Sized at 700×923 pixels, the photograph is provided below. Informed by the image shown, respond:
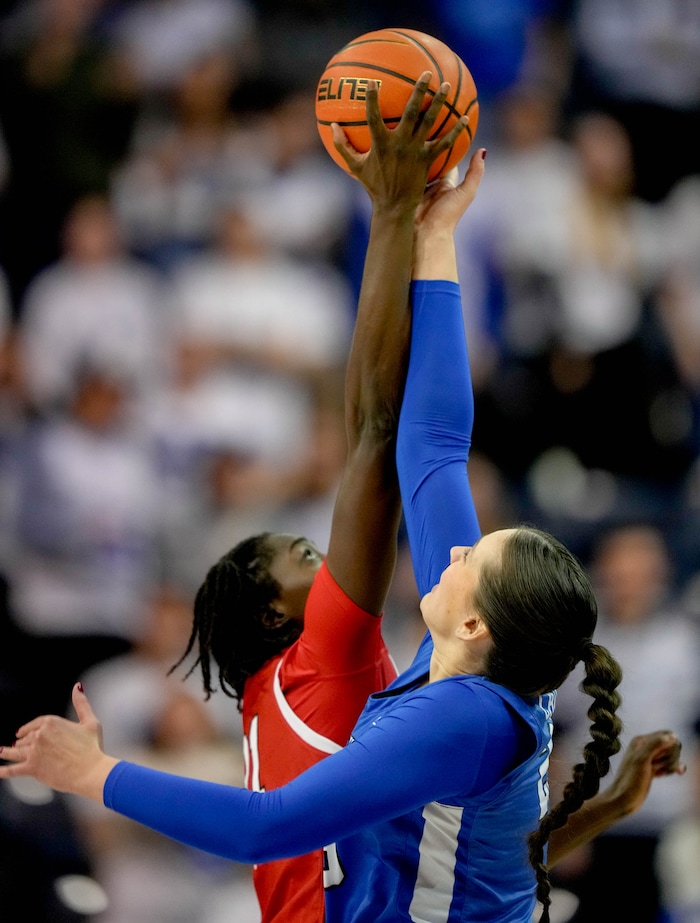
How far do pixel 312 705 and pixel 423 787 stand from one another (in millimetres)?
521

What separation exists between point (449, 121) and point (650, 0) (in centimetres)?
583

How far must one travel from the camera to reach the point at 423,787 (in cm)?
185

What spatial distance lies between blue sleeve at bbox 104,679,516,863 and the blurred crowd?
282 centimetres

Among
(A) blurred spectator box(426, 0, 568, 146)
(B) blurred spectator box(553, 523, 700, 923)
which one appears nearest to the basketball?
(B) blurred spectator box(553, 523, 700, 923)

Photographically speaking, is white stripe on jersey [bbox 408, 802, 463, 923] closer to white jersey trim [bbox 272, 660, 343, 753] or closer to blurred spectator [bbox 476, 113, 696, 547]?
white jersey trim [bbox 272, 660, 343, 753]

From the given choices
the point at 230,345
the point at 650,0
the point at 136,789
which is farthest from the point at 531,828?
the point at 650,0

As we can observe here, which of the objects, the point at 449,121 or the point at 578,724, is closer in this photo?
the point at 449,121

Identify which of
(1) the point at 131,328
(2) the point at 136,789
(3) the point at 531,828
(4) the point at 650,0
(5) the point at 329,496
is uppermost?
(4) the point at 650,0

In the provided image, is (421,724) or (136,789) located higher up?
(421,724)

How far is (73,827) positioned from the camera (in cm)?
435

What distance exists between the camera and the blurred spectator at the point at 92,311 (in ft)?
20.4

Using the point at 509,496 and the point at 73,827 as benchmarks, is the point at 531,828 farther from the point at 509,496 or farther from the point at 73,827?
the point at 509,496

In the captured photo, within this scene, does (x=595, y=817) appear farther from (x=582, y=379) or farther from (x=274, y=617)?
(x=582, y=379)

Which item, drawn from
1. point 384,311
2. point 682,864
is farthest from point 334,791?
point 682,864
